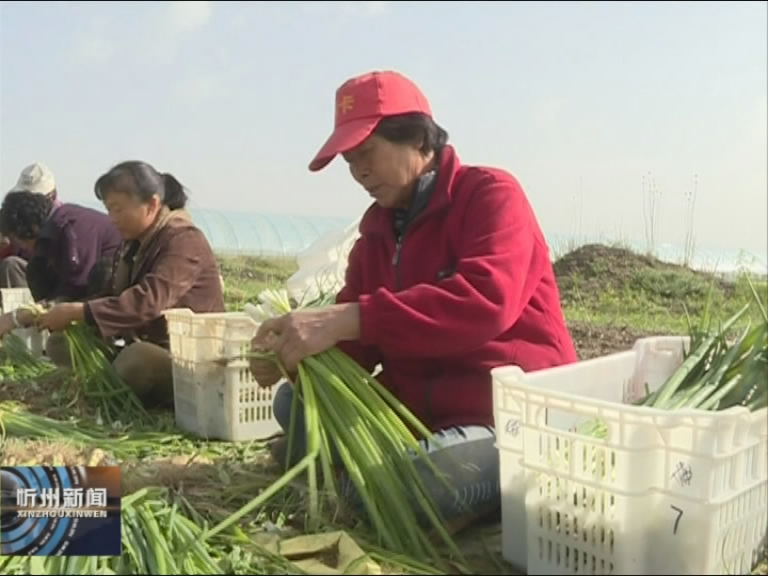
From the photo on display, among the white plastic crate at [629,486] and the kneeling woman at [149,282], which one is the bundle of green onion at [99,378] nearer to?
the kneeling woman at [149,282]

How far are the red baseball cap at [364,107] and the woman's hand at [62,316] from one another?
63.7 inches

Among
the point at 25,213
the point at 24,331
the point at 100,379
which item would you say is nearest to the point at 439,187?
the point at 100,379

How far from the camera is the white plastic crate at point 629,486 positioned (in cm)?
147

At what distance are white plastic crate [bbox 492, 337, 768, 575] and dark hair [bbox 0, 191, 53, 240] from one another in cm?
337

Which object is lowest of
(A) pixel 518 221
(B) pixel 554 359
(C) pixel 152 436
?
(C) pixel 152 436

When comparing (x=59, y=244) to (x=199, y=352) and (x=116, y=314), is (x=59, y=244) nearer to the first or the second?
(x=116, y=314)

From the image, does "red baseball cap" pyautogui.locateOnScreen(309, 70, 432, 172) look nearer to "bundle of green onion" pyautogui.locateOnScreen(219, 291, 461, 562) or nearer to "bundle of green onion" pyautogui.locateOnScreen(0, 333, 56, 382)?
"bundle of green onion" pyautogui.locateOnScreen(219, 291, 461, 562)

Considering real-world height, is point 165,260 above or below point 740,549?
above

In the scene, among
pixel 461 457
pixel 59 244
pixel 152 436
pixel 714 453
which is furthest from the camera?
pixel 59 244

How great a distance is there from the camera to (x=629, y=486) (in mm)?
1494

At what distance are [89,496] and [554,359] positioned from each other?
105 cm

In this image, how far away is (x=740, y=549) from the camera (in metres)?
1.61

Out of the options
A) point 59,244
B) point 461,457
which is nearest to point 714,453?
point 461,457

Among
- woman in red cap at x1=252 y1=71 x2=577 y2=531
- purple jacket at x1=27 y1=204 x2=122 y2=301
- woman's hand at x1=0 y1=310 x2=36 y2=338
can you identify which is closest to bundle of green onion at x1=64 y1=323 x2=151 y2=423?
woman's hand at x1=0 y1=310 x2=36 y2=338
